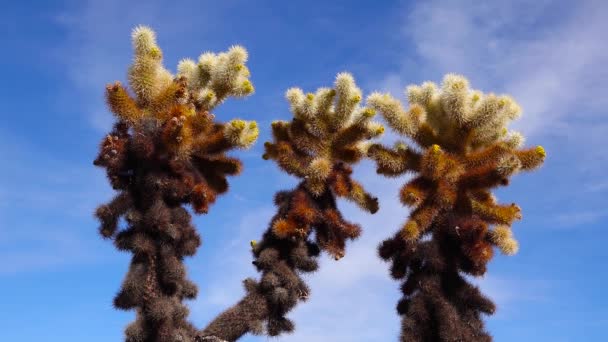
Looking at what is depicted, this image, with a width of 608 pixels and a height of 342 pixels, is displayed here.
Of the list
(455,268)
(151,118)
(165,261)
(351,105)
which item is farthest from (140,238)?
A: (455,268)

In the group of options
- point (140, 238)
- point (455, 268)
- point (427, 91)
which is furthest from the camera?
point (427, 91)

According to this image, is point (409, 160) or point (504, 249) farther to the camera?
point (409, 160)

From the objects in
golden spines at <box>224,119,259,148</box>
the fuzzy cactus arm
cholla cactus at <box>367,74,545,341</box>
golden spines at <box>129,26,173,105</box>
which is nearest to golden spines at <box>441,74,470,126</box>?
cholla cactus at <box>367,74,545,341</box>

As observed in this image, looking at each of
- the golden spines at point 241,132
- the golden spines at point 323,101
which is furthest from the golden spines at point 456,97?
A: the golden spines at point 241,132

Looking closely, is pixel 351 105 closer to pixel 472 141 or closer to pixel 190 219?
pixel 472 141

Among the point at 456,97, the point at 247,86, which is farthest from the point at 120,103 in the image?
the point at 456,97

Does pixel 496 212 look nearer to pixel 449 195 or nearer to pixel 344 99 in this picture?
pixel 449 195

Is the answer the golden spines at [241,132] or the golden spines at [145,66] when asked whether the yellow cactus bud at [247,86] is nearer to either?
the golden spines at [241,132]
